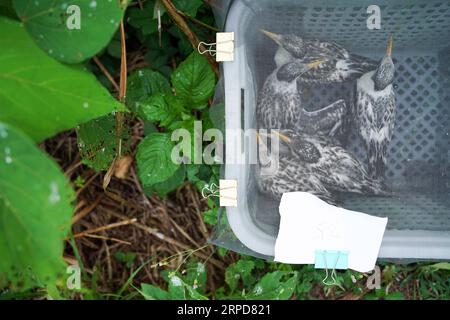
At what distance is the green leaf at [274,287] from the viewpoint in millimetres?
1130

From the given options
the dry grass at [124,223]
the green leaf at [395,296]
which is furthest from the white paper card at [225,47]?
the green leaf at [395,296]

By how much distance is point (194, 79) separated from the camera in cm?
100

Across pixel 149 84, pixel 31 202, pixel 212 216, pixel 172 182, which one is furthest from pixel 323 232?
pixel 31 202

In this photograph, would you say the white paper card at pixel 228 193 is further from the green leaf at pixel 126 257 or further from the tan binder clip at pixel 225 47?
the green leaf at pixel 126 257

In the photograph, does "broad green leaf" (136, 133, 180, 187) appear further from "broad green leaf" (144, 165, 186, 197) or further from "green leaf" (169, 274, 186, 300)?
"green leaf" (169, 274, 186, 300)

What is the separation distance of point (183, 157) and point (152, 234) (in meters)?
0.37

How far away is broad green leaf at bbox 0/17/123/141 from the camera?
0.67 meters

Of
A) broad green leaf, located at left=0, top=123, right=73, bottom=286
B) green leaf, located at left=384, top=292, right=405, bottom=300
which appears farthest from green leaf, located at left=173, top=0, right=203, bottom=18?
green leaf, located at left=384, top=292, right=405, bottom=300

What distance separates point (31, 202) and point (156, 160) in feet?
1.40

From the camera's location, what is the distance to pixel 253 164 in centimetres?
107

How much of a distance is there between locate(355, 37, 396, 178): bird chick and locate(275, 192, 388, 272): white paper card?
176 millimetres

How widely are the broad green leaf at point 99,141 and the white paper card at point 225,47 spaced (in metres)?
0.27
